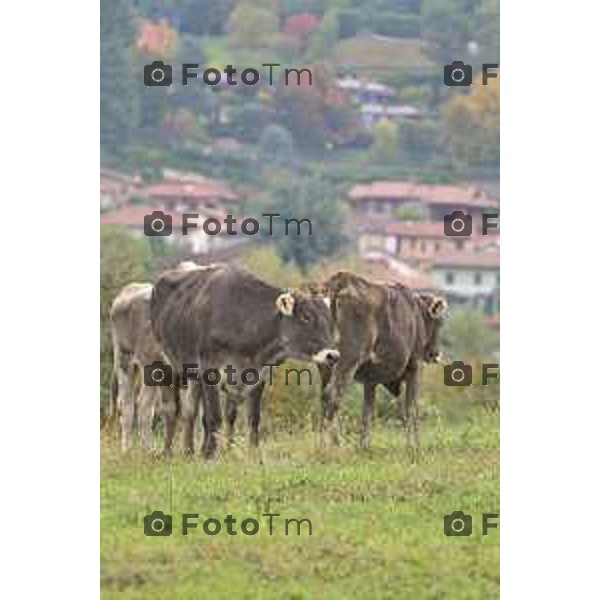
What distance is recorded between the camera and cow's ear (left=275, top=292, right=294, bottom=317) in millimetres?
30750

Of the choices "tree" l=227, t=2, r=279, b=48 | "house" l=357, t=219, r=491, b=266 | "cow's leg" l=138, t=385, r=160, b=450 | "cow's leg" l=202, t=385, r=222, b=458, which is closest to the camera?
"tree" l=227, t=2, r=279, b=48

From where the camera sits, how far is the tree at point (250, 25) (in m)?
30.6

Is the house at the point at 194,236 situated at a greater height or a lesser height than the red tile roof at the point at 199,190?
lesser

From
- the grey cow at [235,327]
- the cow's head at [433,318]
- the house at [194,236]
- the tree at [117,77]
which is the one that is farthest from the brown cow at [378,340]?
the tree at [117,77]

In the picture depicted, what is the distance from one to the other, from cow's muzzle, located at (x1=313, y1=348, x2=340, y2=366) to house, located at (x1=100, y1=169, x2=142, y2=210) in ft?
5.44

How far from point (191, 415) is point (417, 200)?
85.2 inches

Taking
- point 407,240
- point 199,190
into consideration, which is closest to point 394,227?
point 407,240

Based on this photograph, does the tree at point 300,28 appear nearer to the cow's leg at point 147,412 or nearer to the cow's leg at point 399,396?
the cow's leg at point 399,396

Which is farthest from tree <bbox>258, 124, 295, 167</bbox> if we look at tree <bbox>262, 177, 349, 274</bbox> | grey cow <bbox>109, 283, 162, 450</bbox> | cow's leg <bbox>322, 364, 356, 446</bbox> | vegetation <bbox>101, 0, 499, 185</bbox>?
cow's leg <bbox>322, 364, 356, 446</bbox>

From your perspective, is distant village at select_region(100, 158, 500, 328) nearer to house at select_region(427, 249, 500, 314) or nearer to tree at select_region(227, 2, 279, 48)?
house at select_region(427, 249, 500, 314)

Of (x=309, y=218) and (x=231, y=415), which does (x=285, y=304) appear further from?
(x=231, y=415)

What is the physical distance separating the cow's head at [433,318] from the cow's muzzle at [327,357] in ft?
2.23
